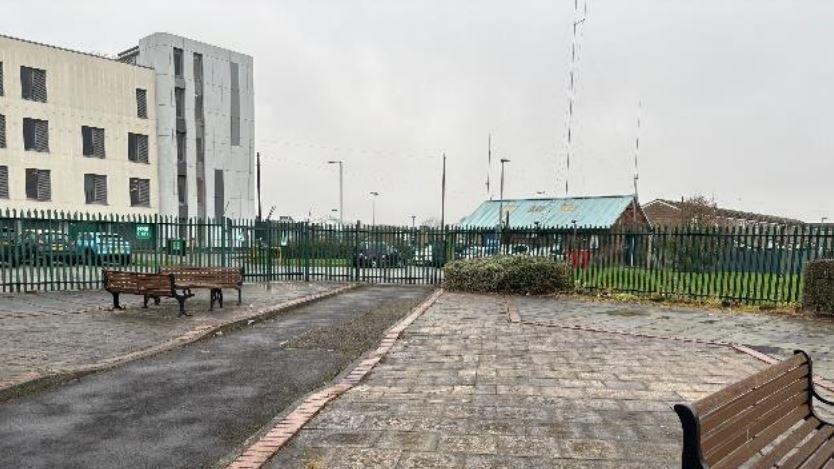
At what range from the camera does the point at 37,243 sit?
13461 mm

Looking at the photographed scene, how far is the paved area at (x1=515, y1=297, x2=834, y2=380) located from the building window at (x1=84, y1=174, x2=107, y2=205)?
34938mm

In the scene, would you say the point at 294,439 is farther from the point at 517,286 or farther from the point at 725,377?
the point at 517,286

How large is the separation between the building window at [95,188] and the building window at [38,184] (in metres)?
2.21

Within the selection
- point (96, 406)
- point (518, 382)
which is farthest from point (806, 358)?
point (96, 406)

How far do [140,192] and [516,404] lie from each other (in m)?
41.5

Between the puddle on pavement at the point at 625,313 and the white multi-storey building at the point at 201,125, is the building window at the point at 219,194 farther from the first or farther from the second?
the puddle on pavement at the point at 625,313

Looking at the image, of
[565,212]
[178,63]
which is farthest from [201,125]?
[565,212]

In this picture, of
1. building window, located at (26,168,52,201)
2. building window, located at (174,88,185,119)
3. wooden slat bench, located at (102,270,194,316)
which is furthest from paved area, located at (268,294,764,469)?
building window, located at (174,88,185,119)

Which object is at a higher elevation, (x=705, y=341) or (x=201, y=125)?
(x=201, y=125)

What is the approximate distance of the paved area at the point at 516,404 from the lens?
12.4 feet

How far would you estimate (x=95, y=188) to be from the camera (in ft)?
124

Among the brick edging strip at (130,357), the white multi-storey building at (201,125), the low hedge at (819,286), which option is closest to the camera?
the brick edging strip at (130,357)

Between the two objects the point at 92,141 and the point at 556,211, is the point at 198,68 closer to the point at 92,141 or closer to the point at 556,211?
the point at 92,141

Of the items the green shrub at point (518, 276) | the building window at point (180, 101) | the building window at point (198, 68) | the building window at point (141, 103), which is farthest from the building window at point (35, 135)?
the green shrub at point (518, 276)
